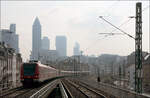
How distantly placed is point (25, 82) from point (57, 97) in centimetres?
1337

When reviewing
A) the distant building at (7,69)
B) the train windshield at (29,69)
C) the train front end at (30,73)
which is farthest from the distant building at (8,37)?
the train front end at (30,73)

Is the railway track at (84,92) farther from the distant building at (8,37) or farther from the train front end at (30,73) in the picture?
the distant building at (8,37)

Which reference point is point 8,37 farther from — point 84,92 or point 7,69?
point 84,92

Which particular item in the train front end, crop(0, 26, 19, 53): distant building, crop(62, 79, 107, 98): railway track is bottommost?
crop(62, 79, 107, 98): railway track

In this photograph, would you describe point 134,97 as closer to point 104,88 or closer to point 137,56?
point 137,56

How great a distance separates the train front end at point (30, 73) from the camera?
37.8 m

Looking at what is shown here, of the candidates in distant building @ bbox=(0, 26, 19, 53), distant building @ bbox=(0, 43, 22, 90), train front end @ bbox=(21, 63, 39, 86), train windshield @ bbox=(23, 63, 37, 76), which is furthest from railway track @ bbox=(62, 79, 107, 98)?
distant building @ bbox=(0, 26, 19, 53)

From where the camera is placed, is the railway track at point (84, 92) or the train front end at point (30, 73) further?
the train front end at point (30, 73)

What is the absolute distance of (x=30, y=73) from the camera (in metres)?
37.9

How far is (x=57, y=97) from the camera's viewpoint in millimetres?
25875

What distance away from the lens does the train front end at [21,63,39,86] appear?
37.8 meters

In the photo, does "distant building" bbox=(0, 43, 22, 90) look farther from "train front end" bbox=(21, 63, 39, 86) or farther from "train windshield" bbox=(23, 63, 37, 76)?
"train windshield" bbox=(23, 63, 37, 76)

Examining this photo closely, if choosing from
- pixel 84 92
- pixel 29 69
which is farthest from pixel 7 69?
pixel 84 92

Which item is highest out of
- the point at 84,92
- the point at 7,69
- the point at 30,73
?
the point at 7,69
